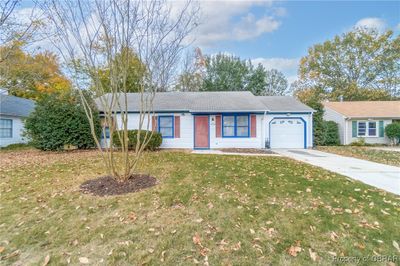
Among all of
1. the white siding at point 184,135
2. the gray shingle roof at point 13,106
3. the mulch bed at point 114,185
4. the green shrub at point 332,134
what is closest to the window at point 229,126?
the white siding at point 184,135

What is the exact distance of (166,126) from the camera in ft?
46.7

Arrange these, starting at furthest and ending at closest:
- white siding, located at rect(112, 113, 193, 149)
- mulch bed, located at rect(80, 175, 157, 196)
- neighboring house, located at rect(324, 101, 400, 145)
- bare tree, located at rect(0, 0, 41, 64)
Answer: neighboring house, located at rect(324, 101, 400, 145) < white siding, located at rect(112, 113, 193, 149) < bare tree, located at rect(0, 0, 41, 64) < mulch bed, located at rect(80, 175, 157, 196)

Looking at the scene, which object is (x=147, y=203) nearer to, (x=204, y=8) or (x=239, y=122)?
(x=204, y=8)

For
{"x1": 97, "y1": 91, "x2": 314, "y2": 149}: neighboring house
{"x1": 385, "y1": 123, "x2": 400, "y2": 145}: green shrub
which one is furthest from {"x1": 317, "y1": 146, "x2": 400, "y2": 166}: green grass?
{"x1": 385, "y1": 123, "x2": 400, "y2": 145}: green shrub

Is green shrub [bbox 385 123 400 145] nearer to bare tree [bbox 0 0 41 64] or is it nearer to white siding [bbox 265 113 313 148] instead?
white siding [bbox 265 113 313 148]

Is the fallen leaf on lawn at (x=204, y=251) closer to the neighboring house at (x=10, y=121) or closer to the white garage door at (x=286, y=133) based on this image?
the white garage door at (x=286, y=133)

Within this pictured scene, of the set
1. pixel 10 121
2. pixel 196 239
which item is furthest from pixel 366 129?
pixel 10 121

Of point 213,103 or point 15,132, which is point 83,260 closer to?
point 213,103

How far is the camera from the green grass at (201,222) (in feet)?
9.34

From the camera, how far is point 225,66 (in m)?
28.7

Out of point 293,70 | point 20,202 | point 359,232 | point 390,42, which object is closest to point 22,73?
point 20,202

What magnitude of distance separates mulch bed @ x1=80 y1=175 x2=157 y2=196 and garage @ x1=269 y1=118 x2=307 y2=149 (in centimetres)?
1098

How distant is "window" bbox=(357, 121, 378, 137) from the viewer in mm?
18031

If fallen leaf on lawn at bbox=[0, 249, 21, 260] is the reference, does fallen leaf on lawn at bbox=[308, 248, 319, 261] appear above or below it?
above
